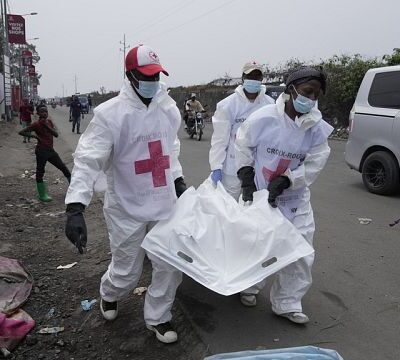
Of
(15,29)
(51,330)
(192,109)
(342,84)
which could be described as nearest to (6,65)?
(15,29)

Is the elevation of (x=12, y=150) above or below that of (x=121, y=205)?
below

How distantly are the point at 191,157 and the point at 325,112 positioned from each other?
999 centimetres

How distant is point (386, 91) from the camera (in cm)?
765

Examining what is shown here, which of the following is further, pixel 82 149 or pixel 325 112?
pixel 325 112

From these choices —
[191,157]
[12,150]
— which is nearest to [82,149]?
[191,157]

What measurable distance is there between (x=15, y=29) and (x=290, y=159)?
86.6 ft

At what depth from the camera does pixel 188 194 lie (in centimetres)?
328

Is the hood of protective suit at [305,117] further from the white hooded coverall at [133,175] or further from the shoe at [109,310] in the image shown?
the shoe at [109,310]

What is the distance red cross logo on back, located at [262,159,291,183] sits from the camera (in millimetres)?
3457

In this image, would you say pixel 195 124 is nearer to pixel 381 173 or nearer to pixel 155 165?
pixel 381 173

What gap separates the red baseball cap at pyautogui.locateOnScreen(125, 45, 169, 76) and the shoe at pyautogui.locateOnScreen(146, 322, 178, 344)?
65.2 inches

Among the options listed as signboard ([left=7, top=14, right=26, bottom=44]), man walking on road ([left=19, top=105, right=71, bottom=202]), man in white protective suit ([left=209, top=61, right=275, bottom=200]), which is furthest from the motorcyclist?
man in white protective suit ([left=209, top=61, right=275, bottom=200])

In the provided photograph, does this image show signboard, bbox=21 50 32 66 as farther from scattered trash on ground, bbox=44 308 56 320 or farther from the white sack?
the white sack

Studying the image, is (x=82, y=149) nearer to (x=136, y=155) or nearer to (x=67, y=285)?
(x=136, y=155)
